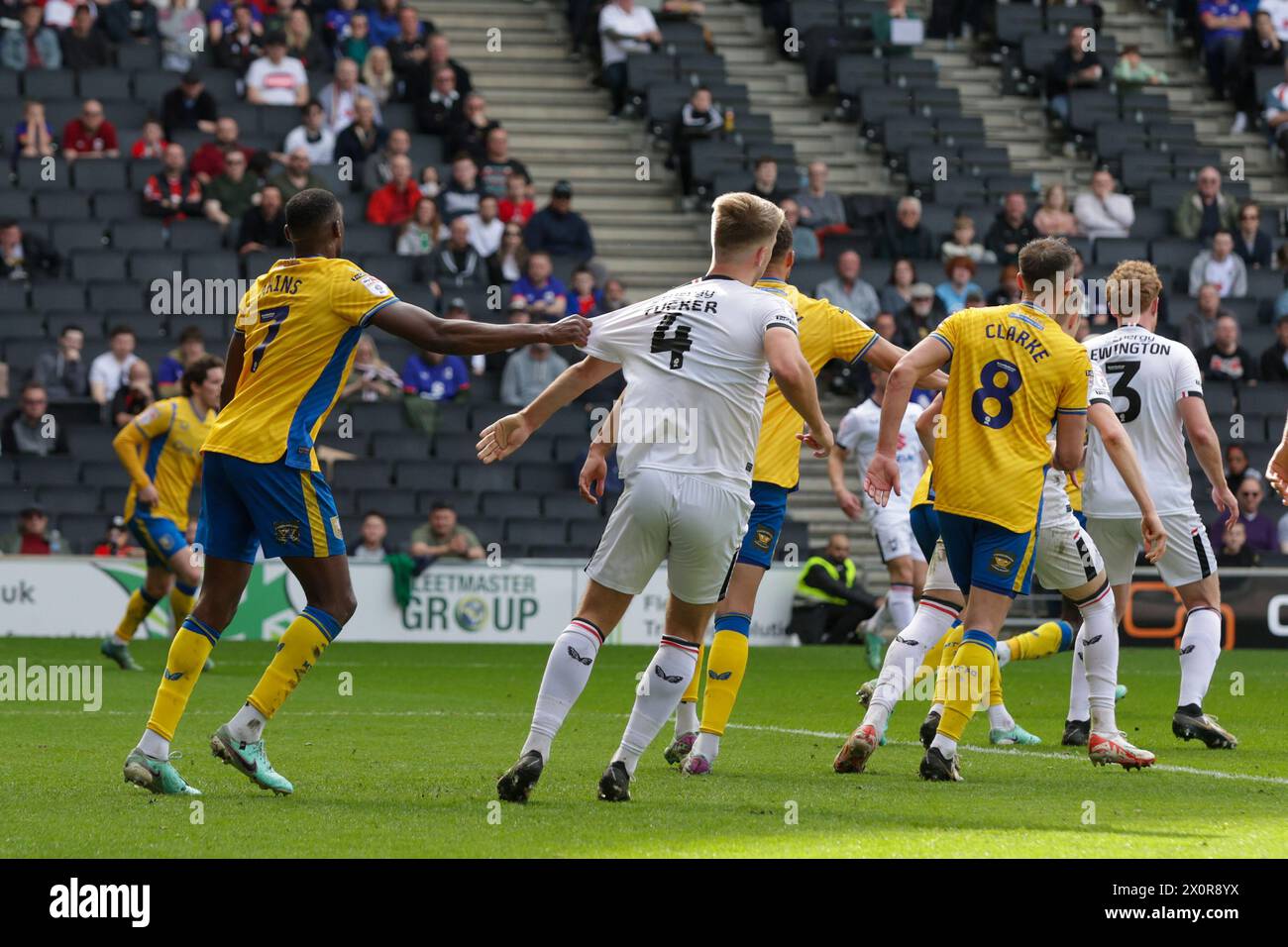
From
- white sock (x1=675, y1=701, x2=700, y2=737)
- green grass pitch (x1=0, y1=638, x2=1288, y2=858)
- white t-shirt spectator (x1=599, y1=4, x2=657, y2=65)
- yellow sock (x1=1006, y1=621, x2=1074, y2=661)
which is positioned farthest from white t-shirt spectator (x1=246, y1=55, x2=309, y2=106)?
white sock (x1=675, y1=701, x2=700, y2=737)

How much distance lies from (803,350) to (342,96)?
14391 mm

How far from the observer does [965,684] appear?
8.16 m

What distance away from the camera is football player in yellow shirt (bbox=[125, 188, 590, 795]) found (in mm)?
7578

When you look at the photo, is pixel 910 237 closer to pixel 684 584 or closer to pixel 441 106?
pixel 441 106

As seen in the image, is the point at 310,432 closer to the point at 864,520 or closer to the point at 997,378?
the point at 997,378

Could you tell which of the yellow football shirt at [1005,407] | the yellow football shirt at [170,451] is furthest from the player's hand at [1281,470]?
the yellow football shirt at [170,451]

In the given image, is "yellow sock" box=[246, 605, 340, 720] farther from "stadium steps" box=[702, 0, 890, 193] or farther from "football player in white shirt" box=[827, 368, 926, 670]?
"stadium steps" box=[702, 0, 890, 193]

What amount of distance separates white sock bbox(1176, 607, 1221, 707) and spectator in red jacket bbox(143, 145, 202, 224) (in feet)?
44.3

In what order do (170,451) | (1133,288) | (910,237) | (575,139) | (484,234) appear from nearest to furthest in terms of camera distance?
(1133,288)
(170,451)
(484,234)
(910,237)
(575,139)

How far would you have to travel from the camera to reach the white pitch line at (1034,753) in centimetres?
853
